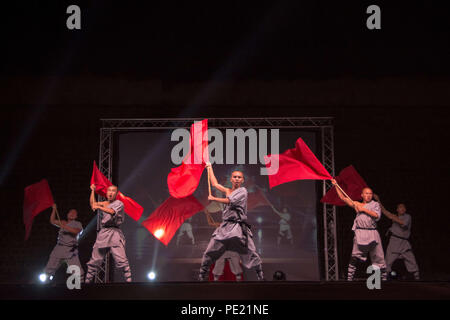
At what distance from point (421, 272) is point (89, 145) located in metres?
7.15

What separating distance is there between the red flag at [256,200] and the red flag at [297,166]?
7.55ft

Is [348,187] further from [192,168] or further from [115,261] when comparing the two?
[115,261]

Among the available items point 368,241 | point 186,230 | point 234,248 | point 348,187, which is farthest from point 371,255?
point 186,230

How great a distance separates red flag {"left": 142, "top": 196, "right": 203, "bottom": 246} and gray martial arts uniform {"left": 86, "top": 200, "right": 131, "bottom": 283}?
1169 millimetres

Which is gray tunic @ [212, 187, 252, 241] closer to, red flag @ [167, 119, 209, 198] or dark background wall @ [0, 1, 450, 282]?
red flag @ [167, 119, 209, 198]

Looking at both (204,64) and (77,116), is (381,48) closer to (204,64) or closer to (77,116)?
(204,64)

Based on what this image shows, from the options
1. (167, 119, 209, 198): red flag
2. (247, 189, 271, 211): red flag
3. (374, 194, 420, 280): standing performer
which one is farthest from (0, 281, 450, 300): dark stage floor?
(247, 189, 271, 211): red flag

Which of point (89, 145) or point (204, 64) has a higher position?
point (204, 64)

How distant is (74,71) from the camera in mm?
9164

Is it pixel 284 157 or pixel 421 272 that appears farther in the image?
→ pixel 421 272

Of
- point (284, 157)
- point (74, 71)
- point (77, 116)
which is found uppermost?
point (74, 71)
